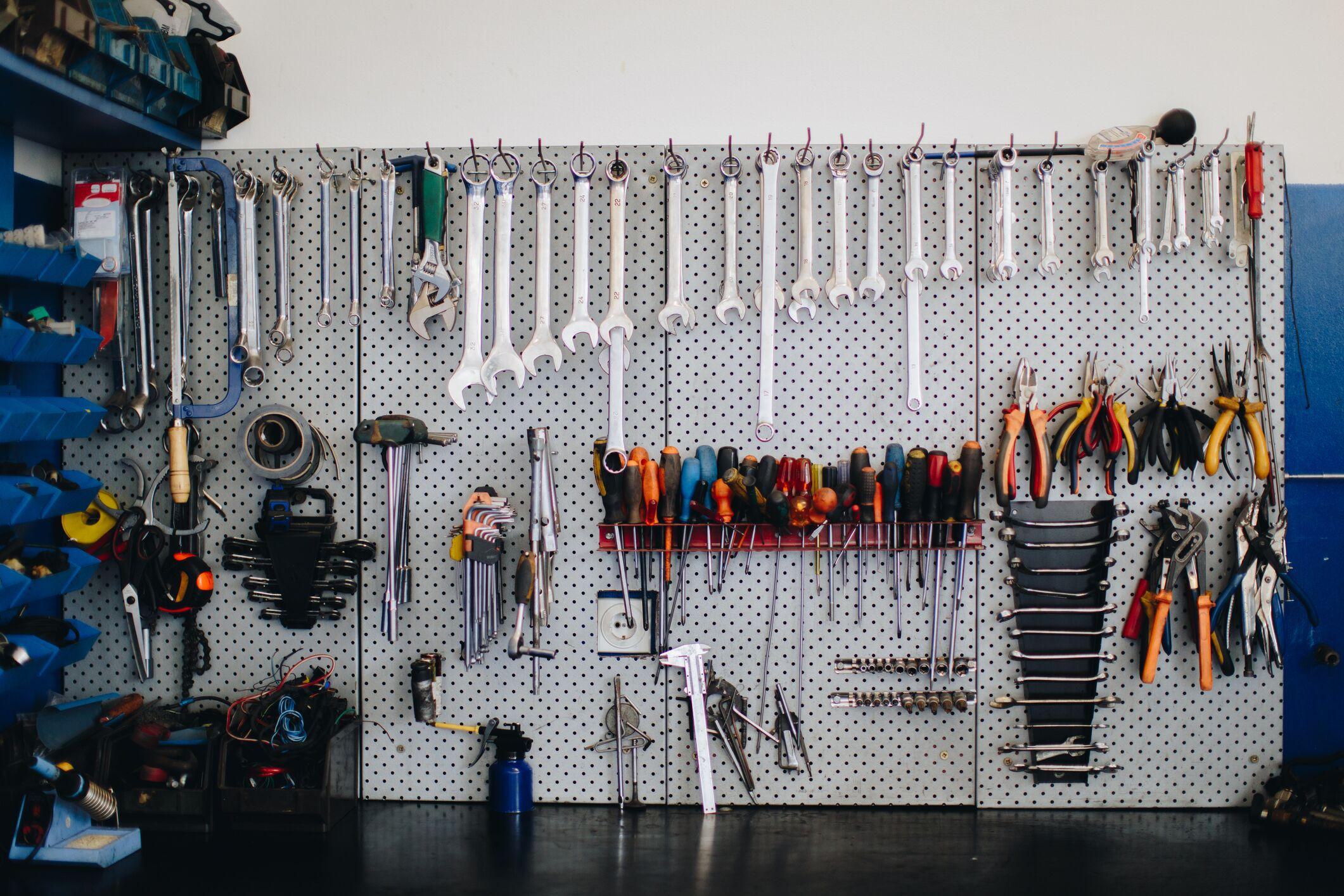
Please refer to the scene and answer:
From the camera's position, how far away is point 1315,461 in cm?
235

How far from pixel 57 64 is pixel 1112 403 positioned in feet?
7.79

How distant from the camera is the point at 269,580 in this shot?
2.38 metres

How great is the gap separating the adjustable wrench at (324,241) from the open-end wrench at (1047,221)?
1.73 m

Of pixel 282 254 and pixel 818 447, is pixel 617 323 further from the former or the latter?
pixel 282 254

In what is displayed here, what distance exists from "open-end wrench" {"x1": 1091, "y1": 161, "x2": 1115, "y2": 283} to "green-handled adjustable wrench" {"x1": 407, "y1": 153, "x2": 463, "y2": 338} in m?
1.56

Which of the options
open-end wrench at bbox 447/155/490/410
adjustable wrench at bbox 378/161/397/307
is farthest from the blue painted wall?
adjustable wrench at bbox 378/161/397/307

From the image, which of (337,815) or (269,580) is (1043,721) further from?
(269,580)

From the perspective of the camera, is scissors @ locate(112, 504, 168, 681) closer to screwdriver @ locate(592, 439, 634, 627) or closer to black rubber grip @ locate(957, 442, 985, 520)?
screwdriver @ locate(592, 439, 634, 627)

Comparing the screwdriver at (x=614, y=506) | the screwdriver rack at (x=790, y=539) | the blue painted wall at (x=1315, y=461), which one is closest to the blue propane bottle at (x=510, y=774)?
A: the screwdriver at (x=614, y=506)

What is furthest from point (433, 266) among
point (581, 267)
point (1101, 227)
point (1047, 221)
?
point (1101, 227)

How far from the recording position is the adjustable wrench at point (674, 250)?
2307 millimetres

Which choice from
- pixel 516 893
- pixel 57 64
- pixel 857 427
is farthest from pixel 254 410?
pixel 857 427

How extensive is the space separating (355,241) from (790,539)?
4.23 feet

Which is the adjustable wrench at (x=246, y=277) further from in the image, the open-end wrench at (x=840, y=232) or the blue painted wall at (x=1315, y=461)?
the blue painted wall at (x=1315, y=461)
